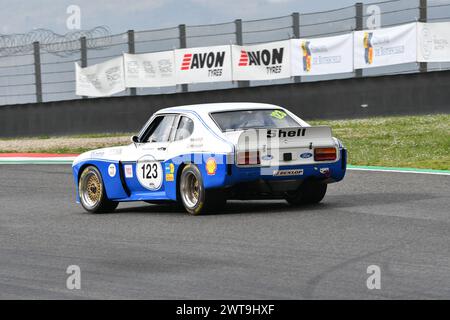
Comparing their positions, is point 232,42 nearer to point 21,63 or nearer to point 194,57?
point 194,57

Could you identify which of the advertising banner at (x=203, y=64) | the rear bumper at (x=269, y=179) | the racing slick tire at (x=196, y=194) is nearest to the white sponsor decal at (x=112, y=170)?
the racing slick tire at (x=196, y=194)

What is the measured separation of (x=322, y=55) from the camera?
25.5 metres

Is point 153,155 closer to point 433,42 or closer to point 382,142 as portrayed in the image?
point 382,142

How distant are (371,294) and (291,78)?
62.1ft

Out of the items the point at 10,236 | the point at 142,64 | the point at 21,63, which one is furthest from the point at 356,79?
Answer: the point at 10,236

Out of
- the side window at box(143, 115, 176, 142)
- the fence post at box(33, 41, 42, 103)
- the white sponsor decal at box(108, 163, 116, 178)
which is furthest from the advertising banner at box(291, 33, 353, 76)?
the white sponsor decal at box(108, 163, 116, 178)

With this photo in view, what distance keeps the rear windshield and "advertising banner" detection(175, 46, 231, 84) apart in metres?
14.3

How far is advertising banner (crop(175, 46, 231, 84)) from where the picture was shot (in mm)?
26750

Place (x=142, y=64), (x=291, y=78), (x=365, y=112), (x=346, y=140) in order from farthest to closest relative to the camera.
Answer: (x=142, y=64)
(x=291, y=78)
(x=365, y=112)
(x=346, y=140)

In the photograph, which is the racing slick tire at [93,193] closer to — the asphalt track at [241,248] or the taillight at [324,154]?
the asphalt track at [241,248]

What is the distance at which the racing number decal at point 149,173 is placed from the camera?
12289 millimetres

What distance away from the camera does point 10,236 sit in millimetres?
11016

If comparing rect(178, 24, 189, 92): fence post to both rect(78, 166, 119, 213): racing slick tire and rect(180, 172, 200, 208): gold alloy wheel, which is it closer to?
rect(78, 166, 119, 213): racing slick tire
